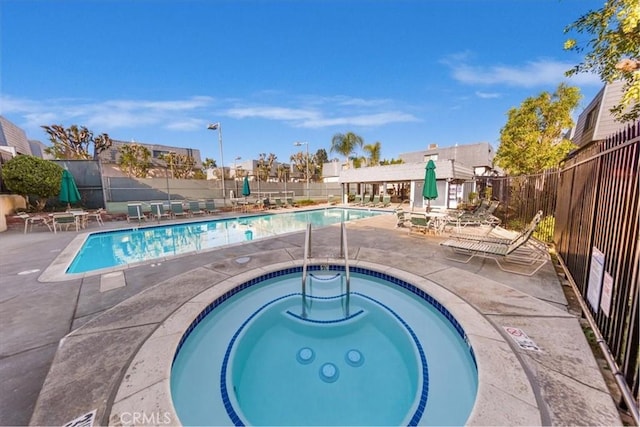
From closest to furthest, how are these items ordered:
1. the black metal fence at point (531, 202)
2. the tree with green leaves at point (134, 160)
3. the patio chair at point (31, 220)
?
the black metal fence at point (531, 202), the patio chair at point (31, 220), the tree with green leaves at point (134, 160)

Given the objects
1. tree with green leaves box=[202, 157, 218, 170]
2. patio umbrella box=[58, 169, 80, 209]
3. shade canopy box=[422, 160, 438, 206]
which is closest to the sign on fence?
shade canopy box=[422, 160, 438, 206]

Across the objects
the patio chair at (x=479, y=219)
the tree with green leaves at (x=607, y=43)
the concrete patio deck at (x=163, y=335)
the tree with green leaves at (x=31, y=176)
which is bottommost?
the concrete patio deck at (x=163, y=335)

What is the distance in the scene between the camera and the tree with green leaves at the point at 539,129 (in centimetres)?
1125

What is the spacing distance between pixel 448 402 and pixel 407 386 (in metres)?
0.46

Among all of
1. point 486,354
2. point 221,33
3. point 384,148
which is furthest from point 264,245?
point 384,148

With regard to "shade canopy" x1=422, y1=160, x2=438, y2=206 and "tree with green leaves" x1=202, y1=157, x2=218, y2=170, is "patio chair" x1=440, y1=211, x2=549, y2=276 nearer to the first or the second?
"shade canopy" x1=422, y1=160, x2=438, y2=206

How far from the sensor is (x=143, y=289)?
4.08 m

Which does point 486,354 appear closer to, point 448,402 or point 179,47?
point 448,402

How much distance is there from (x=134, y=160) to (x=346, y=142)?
25265 mm

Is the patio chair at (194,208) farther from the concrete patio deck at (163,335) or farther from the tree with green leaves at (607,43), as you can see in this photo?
the tree with green leaves at (607,43)

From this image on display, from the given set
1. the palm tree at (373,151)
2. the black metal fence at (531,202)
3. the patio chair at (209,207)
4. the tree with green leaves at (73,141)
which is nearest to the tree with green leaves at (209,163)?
the tree with green leaves at (73,141)

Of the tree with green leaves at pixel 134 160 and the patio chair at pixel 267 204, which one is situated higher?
the tree with green leaves at pixel 134 160

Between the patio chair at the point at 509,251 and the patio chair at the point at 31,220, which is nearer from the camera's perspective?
the patio chair at the point at 509,251

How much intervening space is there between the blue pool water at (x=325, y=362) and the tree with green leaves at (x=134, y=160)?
1258 inches
